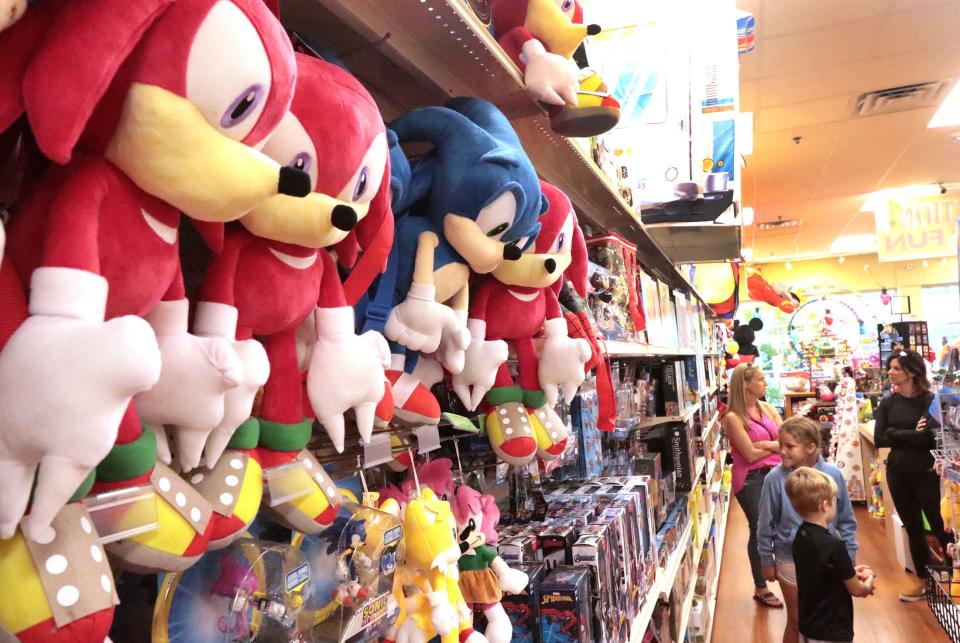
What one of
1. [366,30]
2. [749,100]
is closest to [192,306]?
[366,30]

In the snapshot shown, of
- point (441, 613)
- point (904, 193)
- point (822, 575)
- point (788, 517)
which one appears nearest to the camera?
point (441, 613)

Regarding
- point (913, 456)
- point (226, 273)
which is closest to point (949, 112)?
point (913, 456)

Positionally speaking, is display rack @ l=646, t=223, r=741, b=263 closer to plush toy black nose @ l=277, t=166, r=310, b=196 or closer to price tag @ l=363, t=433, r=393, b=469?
price tag @ l=363, t=433, r=393, b=469

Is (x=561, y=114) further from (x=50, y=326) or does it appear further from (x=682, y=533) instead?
(x=682, y=533)

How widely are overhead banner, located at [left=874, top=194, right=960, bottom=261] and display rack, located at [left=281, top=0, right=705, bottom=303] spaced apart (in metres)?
7.24

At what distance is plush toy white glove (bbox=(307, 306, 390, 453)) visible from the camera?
0.63 meters

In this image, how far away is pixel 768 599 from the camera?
13.7 feet

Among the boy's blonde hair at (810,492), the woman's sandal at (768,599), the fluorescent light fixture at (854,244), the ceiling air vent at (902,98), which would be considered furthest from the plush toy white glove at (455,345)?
the fluorescent light fixture at (854,244)

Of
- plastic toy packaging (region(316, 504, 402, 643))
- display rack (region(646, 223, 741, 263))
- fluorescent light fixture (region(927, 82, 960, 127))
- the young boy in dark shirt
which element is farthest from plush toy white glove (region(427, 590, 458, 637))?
fluorescent light fixture (region(927, 82, 960, 127))

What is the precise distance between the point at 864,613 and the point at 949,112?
3.93 metres

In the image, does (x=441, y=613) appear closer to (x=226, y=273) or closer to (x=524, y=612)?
(x=524, y=612)

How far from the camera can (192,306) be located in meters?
0.68

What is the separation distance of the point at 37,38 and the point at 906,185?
8762mm

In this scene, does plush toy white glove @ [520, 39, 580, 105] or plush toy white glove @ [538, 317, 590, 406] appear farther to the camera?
plush toy white glove @ [538, 317, 590, 406]
